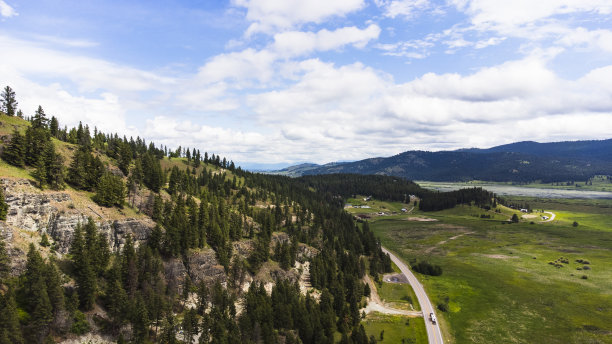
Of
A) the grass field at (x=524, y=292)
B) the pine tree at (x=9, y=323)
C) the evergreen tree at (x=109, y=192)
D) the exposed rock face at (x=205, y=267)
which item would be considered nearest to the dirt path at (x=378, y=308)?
the grass field at (x=524, y=292)

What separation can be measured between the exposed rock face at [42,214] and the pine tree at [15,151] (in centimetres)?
1043

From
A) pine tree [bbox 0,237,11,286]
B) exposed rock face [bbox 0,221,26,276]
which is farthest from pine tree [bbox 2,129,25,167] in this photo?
pine tree [bbox 0,237,11,286]

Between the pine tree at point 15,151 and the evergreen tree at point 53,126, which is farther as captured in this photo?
the evergreen tree at point 53,126

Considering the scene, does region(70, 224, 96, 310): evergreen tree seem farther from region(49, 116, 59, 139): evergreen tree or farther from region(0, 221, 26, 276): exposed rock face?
region(49, 116, 59, 139): evergreen tree

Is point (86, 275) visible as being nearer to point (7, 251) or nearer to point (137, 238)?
point (7, 251)

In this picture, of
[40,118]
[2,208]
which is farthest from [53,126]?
[2,208]

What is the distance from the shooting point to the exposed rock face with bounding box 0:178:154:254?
73750 millimetres

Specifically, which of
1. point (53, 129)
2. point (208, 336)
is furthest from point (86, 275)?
point (53, 129)

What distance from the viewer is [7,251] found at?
6656cm

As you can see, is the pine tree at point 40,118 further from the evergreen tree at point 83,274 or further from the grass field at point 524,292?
the grass field at point 524,292

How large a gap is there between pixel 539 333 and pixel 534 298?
30985 millimetres

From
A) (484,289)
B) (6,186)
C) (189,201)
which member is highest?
(6,186)

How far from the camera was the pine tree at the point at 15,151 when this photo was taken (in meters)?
84.7

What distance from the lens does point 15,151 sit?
3351 inches
